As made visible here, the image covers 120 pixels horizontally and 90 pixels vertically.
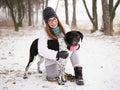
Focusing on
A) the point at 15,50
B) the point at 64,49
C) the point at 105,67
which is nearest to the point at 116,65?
the point at 105,67

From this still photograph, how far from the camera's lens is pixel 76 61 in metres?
6.44

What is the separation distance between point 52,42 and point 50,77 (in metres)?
0.90

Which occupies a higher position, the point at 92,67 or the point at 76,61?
the point at 76,61

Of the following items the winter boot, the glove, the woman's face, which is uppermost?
the woman's face

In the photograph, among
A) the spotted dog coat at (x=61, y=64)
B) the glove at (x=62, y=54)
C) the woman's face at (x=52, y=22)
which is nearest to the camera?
the glove at (x=62, y=54)

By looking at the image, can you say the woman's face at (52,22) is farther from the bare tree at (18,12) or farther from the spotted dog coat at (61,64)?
the bare tree at (18,12)

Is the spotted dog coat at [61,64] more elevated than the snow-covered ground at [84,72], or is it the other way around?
the spotted dog coat at [61,64]

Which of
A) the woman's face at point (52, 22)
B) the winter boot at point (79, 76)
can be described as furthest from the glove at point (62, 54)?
the woman's face at point (52, 22)

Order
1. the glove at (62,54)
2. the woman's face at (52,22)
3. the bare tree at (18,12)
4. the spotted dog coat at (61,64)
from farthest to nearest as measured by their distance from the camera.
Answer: the bare tree at (18,12), the woman's face at (52,22), the spotted dog coat at (61,64), the glove at (62,54)

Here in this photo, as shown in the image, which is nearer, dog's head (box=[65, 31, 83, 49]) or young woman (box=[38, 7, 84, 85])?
dog's head (box=[65, 31, 83, 49])

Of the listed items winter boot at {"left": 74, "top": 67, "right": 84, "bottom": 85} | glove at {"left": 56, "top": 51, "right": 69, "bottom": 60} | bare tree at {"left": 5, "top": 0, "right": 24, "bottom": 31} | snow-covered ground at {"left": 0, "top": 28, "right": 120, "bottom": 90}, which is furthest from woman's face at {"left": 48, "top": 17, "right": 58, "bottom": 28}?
bare tree at {"left": 5, "top": 0, "right": 24, "bottom": 31}

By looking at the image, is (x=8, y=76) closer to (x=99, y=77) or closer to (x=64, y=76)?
(x=64, y=76)

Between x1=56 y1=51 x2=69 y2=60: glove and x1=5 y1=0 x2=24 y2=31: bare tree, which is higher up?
x1=5 y1=0 x2=24 y2=31: bare tree

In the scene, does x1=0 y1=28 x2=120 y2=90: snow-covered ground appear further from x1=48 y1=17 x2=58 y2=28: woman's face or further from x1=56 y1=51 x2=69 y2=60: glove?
x1=48 y1=17 x2=58 y2=28: woman's face
